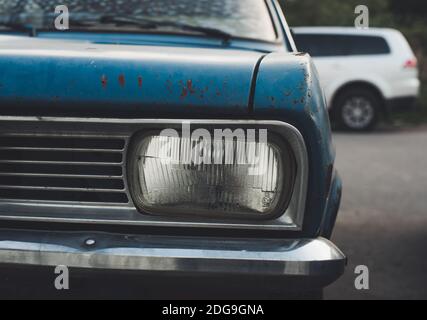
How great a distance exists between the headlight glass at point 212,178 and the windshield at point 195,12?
100cm

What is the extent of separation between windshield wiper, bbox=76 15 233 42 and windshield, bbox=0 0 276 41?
16mm

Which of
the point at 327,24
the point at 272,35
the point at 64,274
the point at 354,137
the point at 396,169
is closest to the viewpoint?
Result: the point at 64,274

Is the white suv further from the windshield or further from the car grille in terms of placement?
the car grille

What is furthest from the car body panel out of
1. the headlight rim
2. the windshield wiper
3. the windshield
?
the headlight rim

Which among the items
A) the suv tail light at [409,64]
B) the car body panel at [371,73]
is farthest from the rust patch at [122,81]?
the suv tail light at [409,64]

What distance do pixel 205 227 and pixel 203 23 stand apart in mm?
1168

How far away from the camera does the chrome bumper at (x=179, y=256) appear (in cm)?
210

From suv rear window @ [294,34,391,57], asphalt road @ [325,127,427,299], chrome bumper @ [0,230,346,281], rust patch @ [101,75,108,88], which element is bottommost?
asphalt road @ [325,127,427,299]

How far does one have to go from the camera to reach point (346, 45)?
13008 millimetres

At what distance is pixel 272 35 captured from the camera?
10.3ft

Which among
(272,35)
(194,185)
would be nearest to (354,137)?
(272,35)

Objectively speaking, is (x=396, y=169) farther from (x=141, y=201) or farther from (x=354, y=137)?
(x=141, y=201)

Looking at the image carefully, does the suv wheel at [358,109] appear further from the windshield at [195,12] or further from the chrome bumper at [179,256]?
the chrome bumper at [179,256]

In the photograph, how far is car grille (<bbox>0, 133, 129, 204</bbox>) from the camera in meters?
2.23
